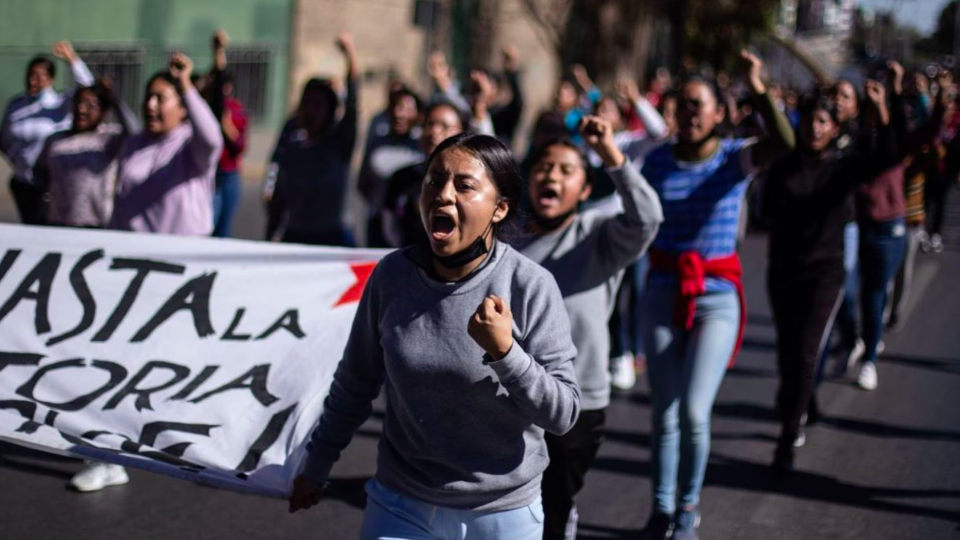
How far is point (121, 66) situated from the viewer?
62.6 feet

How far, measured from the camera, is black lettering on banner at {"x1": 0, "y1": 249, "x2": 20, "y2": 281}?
5.39 m

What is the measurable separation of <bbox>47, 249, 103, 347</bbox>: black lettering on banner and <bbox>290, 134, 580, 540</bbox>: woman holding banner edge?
2.19m

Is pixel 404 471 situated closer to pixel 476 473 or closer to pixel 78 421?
pixel 476 473

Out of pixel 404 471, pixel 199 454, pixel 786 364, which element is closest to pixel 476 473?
pixel 404 471

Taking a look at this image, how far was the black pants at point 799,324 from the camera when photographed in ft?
20.6

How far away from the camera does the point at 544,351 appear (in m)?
3.19

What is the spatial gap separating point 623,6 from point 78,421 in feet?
79.9

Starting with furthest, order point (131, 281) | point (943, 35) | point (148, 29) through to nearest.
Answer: point (943, 35) → point (148, 29) → point (131, 281)

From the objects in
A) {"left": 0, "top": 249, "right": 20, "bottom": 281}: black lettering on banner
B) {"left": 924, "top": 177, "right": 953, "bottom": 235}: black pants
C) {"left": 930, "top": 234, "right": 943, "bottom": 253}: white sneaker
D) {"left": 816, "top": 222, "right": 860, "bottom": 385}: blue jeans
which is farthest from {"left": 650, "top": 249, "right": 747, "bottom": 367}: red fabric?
{"left": 930, "top": 234, "right": 943, "bottom": 253}: white sneaker

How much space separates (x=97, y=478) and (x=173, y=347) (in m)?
1.11

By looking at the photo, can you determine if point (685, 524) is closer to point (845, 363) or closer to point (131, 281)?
point (131, 281)

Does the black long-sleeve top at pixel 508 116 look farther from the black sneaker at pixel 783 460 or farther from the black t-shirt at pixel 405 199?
the black sneaker at pixel 783 460

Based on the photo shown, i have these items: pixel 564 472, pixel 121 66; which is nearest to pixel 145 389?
pixel 564 472

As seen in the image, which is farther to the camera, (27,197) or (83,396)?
(27,197)
